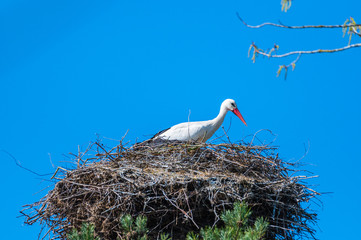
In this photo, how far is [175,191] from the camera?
6203mm

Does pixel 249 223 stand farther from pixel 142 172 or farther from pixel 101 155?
pixel 101 155

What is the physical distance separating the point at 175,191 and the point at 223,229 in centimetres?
101

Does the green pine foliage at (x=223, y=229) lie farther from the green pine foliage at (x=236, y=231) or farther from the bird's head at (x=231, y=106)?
the bird's head at (x=231, y=106)

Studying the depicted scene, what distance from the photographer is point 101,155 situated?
7.19 meters

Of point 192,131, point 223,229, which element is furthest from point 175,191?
point 192,131

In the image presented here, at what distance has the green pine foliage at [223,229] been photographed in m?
5.09

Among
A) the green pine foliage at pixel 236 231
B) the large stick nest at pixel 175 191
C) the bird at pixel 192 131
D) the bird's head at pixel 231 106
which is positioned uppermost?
the bird's head at pixel 231 106

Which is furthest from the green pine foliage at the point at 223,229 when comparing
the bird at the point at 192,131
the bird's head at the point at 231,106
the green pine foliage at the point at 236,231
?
the bird's head at the point at 231,106

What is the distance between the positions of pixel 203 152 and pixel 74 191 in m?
1.63

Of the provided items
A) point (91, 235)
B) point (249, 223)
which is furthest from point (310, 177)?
point (91, 235)

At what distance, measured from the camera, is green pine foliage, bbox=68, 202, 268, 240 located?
16.7 feet

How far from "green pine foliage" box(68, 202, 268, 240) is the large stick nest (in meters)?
0.27

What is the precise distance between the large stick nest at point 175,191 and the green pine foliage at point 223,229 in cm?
27

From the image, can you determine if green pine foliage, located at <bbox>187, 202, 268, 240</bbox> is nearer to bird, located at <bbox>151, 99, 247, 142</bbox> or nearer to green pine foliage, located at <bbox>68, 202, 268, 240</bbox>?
green pine foliage, located at <bbox>68, 202, 268, 240</bbox>
